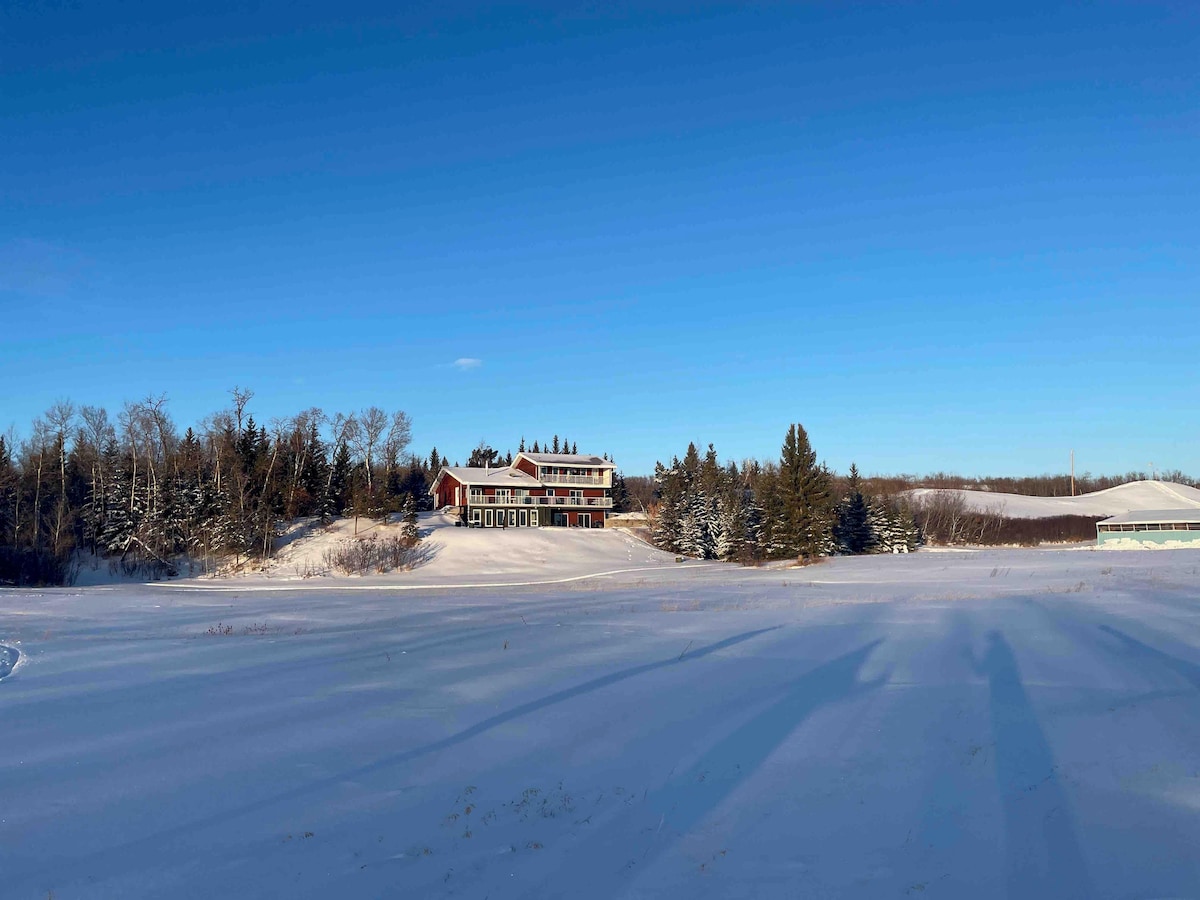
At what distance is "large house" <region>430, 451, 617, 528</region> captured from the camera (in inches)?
3056

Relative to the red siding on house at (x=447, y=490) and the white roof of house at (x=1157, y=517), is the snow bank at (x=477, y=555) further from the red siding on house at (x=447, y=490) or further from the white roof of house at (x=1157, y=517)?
the white roof of house at (x=1157, y=517)

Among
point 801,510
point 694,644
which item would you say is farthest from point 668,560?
point 694,644

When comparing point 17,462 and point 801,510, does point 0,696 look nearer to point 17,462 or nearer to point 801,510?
point 801,510

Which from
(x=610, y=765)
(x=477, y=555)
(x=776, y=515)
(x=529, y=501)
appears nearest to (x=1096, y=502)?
(x=776, y=515)

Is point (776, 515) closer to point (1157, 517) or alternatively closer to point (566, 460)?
point (566, 460)

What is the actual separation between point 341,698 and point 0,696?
177 inches

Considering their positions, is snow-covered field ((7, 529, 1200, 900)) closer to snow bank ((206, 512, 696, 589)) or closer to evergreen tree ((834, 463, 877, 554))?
snow bank ((206, 512, 696, 589))

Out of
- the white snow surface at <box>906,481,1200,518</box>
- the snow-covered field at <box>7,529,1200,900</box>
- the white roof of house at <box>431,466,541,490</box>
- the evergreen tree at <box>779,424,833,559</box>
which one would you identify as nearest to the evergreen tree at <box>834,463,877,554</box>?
the evergreen tree at <box>779,424,833,559</box>

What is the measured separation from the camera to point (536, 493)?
79.3m

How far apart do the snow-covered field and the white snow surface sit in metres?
117

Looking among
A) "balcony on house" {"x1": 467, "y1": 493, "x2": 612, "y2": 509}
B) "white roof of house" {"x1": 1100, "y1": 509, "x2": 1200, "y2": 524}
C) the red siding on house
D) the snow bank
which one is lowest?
the snow bank

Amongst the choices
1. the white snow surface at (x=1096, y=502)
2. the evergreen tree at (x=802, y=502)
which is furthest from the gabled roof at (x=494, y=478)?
the white snow surface at (x=1096, y=502)

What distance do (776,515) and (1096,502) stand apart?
97.0 metres

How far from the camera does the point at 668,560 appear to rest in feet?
212
